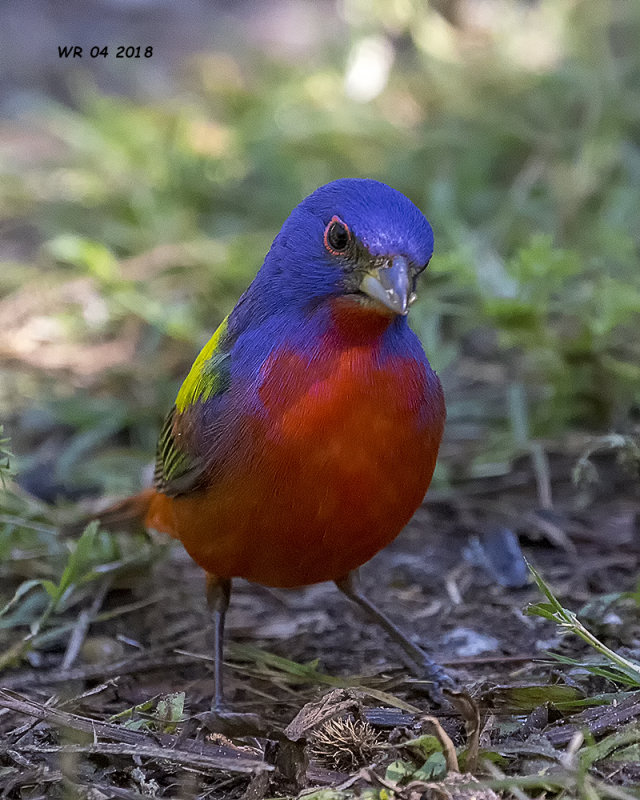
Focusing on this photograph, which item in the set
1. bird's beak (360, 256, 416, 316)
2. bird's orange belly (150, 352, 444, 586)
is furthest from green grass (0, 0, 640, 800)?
bird's beak (360, 256, 416, 316)

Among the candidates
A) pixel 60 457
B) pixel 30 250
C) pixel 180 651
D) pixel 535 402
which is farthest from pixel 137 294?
pixel 180 651

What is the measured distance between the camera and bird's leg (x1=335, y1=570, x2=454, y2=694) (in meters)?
3.51

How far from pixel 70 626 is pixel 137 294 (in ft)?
8.43

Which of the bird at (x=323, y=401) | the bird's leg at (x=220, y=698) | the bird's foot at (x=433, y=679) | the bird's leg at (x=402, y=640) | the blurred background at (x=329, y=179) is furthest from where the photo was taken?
the blurred background at (x=329, y=179)

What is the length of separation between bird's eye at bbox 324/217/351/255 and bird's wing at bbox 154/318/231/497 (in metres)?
0.52

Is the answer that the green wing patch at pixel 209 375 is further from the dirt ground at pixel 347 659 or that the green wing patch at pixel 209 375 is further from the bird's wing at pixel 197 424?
the dirt ground at pixel 347 659

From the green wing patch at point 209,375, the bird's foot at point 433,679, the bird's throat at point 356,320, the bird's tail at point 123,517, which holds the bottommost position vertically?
the bird's foot at point 433,679

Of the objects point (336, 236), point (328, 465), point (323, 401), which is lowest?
point (328, 465)

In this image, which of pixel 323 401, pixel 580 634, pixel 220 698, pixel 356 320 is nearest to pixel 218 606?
pixel 220 698

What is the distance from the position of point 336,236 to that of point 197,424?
2.66 ft

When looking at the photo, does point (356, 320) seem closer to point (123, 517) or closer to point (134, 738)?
point (134, 738)

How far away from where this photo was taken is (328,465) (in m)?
2.95

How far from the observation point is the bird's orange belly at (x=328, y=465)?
294 cm

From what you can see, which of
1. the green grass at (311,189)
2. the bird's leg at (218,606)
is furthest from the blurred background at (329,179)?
the bird's leg at (218,606)
